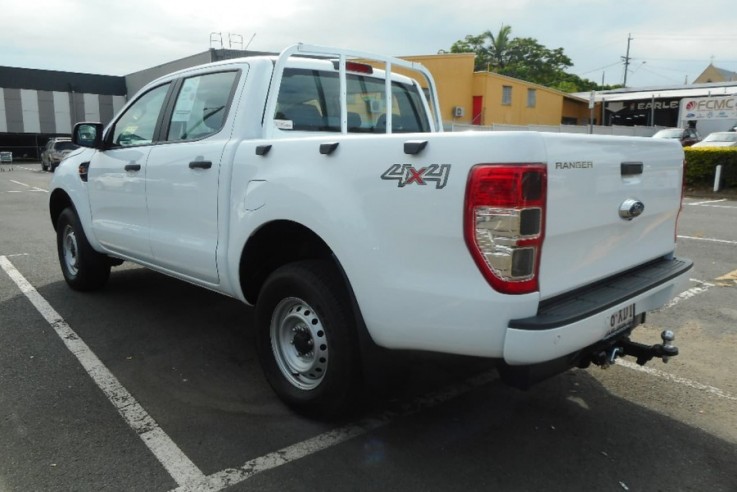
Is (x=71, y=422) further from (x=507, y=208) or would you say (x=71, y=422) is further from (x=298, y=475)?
(x=507, y=208)

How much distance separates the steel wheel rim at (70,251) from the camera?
5.74 m

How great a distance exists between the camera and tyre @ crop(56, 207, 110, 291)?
18.0ft

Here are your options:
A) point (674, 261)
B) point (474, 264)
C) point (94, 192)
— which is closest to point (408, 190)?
point (474, 264)

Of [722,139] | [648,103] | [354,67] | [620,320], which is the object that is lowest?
[620,320]

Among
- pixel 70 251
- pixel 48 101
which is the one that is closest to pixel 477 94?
pixel 48 101

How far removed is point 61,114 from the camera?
44.3m

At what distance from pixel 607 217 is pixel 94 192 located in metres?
4.18

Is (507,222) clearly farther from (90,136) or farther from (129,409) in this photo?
(90,136)

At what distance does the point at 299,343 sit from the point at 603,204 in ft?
5.58

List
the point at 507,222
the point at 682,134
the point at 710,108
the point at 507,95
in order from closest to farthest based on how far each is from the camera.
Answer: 1. the point at 507,222
2. the point at 682,134
3. the point at 710,108
4. the point at 507,95

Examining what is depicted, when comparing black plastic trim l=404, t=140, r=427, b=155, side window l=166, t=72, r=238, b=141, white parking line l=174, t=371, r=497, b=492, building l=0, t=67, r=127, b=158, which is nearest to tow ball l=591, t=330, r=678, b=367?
white parking line l=174, t=371, r=497, b=492

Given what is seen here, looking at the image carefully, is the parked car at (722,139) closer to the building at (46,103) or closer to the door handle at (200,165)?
the door handle at (200,165)

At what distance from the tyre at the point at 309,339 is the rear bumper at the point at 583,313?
86 centimetres

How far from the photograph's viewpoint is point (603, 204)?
8.91 feet
